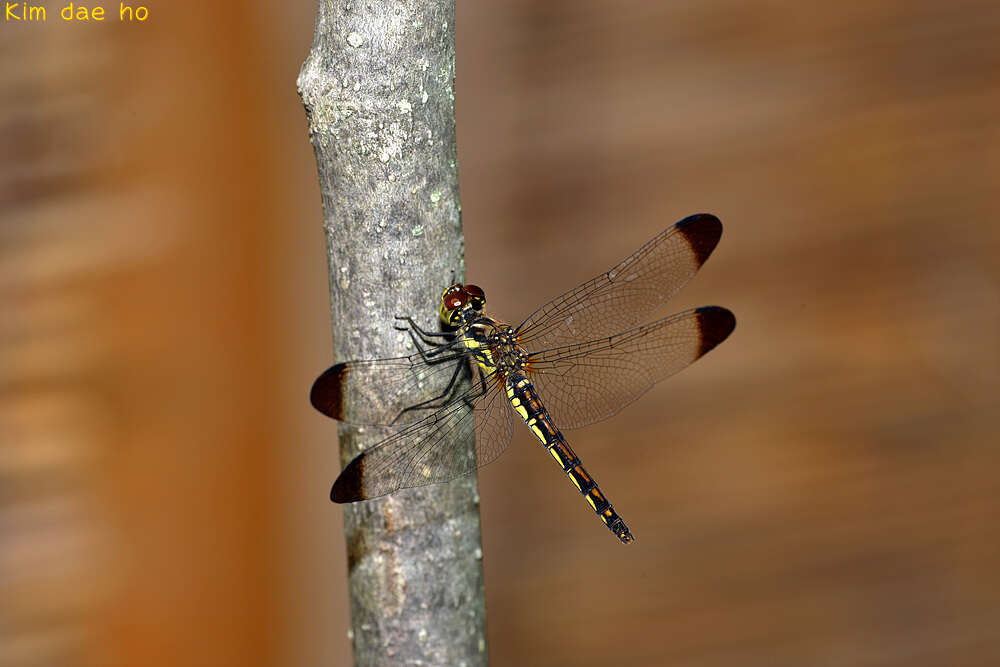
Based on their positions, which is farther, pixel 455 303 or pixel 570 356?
pixel 570 356

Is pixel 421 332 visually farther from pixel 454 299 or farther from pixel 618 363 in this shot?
pixel 618 363

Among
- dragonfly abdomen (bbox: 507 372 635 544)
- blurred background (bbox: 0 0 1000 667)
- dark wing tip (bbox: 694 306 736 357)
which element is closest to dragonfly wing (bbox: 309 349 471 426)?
dragonfly abdomen (bbox: 507 372 635 544)

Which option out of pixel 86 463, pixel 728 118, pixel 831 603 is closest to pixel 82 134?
pixel 86 463

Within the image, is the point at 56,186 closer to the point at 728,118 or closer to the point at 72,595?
the point at 72,595

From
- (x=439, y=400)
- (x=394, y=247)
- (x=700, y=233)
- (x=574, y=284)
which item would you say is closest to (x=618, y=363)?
(x=700, y=233)

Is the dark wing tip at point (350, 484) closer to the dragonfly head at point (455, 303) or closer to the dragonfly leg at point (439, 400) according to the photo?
the dragonfly leg at point (439, 400)
